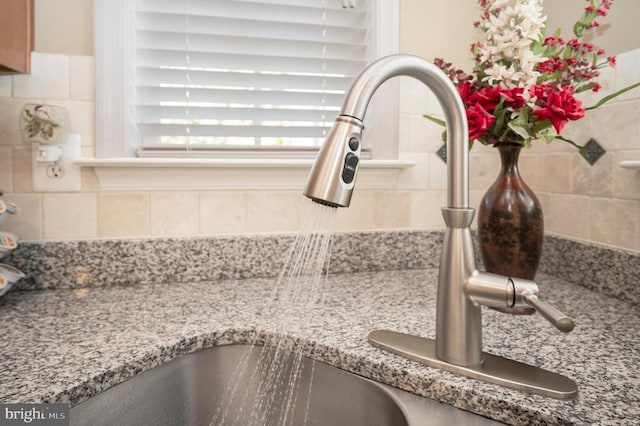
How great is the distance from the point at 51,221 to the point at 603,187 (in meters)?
1.34

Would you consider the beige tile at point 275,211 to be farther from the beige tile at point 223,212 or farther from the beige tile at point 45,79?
the beige tile at point 45,79

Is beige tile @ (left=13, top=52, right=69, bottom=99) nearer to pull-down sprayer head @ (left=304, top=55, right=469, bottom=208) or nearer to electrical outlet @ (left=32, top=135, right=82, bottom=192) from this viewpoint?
electrical outlet @ (left=32, top=135, right=82, bottom=192)

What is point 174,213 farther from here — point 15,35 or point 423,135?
point 423,135

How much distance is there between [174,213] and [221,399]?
0.51 meters

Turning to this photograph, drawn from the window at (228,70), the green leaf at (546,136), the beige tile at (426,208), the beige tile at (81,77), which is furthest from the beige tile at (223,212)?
the green leaf at (546,136)

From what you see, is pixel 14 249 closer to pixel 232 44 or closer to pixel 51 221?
pixel 51 221

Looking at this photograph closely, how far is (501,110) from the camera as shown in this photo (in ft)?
2.92

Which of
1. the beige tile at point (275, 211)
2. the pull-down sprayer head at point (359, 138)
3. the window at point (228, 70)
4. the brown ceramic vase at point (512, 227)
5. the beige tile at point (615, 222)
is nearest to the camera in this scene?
the pull-down sprayer head at point (359, 138)

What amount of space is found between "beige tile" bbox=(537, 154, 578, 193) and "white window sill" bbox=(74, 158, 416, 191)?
381mm

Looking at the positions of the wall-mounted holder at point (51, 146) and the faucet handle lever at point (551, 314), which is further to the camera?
the wall-mounted holder at point (51, 146)

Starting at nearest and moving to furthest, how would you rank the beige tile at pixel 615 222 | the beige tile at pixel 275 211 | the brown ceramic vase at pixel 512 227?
the brown ceramic vase at pixel 512 227 → the beige tile at pixel 615 222 → the beige tile at pixel 275 211

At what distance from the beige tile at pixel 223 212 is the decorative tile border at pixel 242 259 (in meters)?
0.03

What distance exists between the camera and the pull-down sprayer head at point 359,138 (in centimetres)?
49

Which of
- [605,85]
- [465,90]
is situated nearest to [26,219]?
[465,90]
